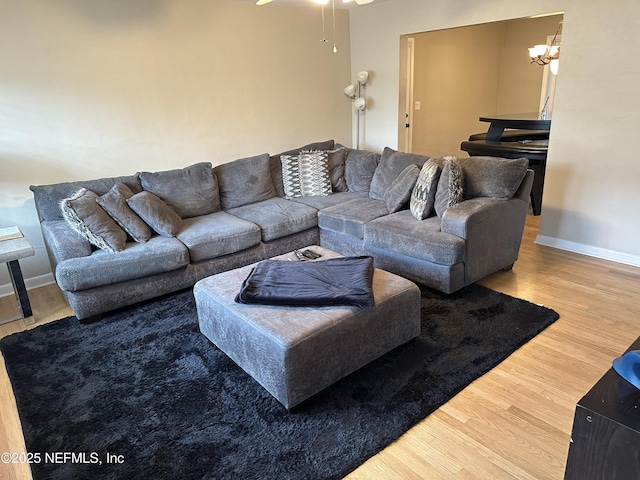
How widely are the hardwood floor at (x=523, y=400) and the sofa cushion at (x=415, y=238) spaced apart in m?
0.61

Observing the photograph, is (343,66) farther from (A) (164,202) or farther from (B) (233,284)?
(B) (233,284)

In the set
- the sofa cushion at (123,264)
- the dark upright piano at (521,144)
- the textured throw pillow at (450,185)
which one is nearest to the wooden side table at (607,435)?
the textured throw pillow at (450,185)

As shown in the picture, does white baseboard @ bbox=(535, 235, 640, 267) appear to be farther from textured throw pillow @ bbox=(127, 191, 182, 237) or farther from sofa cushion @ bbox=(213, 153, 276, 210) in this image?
textured throw pillow @ bbox=(127, 191, 182, 237)

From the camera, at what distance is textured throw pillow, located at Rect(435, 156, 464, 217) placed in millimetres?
3248

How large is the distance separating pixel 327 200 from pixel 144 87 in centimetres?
201

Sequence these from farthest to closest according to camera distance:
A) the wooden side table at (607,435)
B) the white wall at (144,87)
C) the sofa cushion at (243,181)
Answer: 1. the sofa cushion at (243,181)
2. the white wall at (144,87)
3. the wooden side table at (607,435)

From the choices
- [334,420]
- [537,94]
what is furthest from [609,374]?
[537,94]

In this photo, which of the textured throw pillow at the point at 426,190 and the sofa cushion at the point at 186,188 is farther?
the sofa cushion at the point at 186,188

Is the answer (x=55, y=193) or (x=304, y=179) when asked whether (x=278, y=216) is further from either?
(x=55, y=193)

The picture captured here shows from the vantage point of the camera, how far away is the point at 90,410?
218 cm

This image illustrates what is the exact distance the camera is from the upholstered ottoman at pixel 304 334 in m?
2.05

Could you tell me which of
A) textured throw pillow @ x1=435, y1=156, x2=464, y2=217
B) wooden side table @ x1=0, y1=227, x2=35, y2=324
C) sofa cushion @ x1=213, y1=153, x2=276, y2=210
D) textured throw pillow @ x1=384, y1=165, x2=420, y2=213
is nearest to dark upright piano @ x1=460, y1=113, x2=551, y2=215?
textured throw pillow @ x1=384, y1=165, x2=420, y2=213

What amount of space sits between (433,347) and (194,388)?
1.36m

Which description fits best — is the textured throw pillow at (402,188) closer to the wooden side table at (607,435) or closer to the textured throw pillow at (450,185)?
the textured throw pillow at (450,185)
